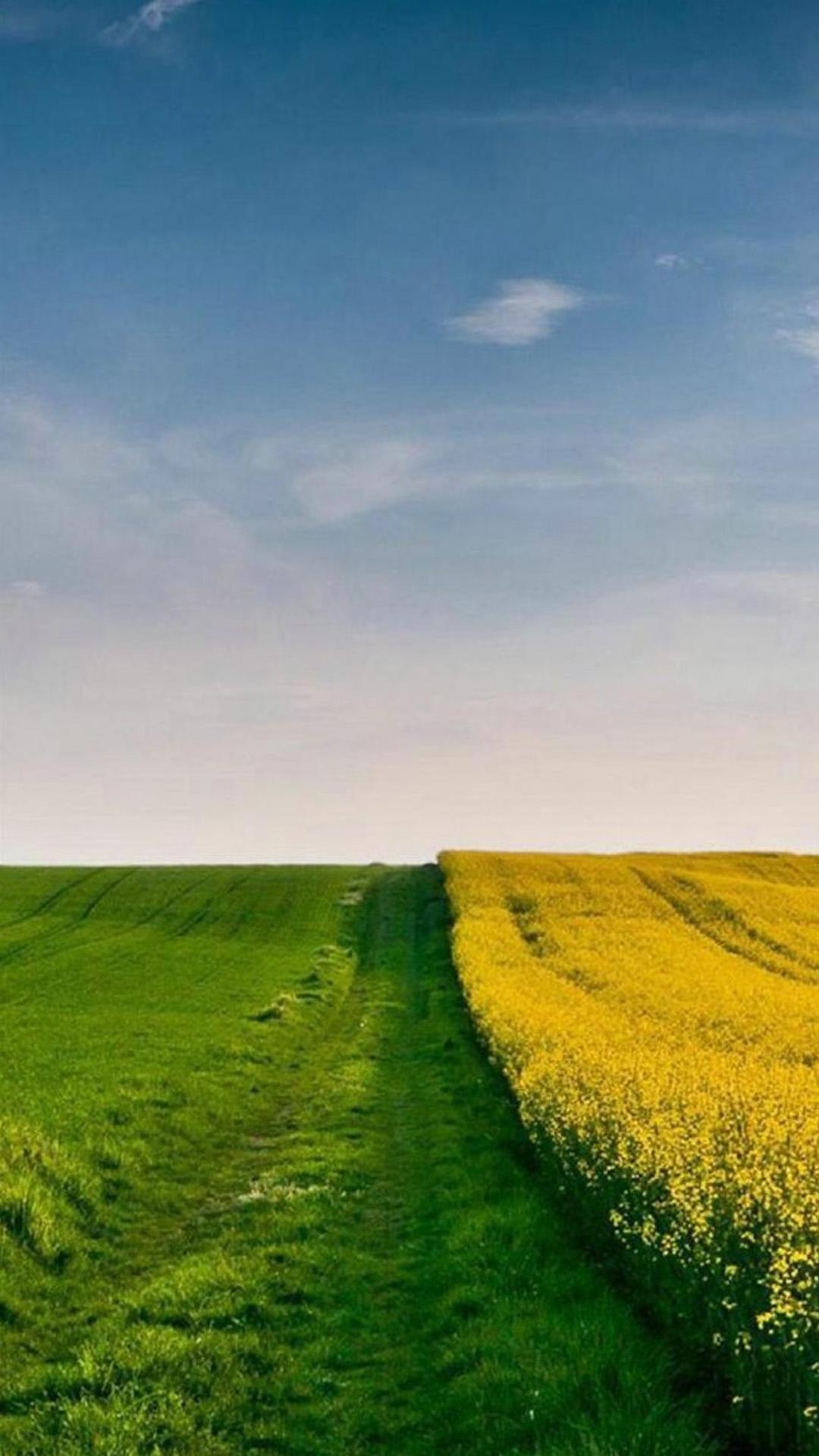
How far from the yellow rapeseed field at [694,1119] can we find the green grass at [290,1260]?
66 centimetres

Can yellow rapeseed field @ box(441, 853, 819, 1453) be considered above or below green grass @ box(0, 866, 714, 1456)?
above

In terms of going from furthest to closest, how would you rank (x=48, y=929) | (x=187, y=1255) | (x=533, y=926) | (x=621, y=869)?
(x=621, y=869)
(x=48, y=929)
(x=533, y=926)
(x=187, y=1255)

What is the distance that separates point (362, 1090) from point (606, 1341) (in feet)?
48.3

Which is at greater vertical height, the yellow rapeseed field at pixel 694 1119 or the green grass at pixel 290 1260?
the yellow rapeseed field at pixel 694 1119

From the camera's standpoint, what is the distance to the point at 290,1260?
14.8 metres

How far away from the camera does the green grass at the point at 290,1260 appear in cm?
1020

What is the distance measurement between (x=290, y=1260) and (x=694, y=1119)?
5.12 m

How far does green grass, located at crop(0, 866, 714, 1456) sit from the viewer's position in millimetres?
10195

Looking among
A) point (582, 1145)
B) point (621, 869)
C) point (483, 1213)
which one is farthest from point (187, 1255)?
point (621, 869)

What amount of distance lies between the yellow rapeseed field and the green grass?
66 cm

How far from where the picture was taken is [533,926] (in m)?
53.1

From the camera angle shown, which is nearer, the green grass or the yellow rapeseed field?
the yellow rapeseed field

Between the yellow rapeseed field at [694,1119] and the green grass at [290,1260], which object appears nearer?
the yellow rapeseed field at [694,1119]

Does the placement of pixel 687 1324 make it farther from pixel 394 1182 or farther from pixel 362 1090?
pixel 362 1090
